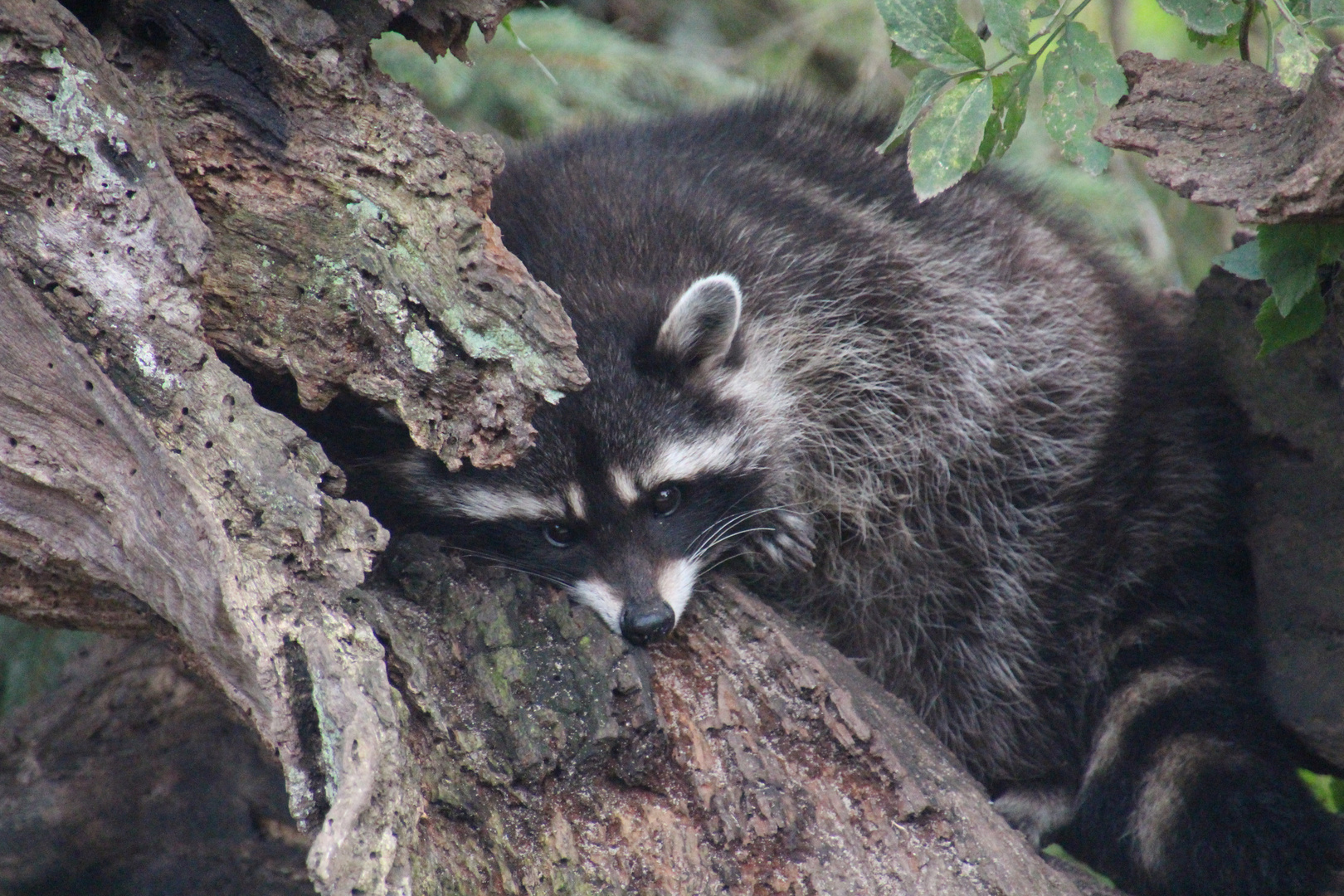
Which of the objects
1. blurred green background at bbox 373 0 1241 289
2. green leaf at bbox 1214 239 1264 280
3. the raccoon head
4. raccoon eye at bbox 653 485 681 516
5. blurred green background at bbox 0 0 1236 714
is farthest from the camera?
blurred green background at bbox 373 0 1241 289

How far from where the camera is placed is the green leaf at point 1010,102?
6.62 ft

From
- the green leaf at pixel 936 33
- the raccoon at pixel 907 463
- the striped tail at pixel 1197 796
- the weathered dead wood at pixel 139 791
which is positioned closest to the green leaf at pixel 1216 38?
the green leaf at pixel 936 33

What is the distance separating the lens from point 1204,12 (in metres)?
1.95

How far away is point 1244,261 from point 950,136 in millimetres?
651

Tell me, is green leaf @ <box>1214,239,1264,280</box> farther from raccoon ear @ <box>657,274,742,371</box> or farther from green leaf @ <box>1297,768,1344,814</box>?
green leaf @ <box>1297,768,1344,814</box>

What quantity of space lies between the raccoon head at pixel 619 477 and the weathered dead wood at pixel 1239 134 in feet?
2.75

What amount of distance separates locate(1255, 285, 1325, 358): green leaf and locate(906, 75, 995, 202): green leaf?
0.58 metres

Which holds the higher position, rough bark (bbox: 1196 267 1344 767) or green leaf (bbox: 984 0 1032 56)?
green leaf (bbox: 984 0 1032 56)

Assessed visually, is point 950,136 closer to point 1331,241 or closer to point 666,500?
point 1331,241

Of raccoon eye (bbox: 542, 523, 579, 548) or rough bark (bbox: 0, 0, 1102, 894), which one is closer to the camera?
rough bark (bbox: 0, 0, 1102, 894)

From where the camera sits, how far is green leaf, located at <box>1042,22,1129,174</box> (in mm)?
1954

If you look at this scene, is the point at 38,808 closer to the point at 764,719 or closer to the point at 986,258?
the point at 764,719

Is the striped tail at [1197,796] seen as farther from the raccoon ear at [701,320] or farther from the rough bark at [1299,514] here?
the raccoon ear at [701,320]

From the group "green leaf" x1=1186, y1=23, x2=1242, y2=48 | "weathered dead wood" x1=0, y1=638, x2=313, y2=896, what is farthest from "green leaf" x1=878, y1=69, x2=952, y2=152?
"weathered dead wood" x1=0, y1=638, x2=313, y2=896
